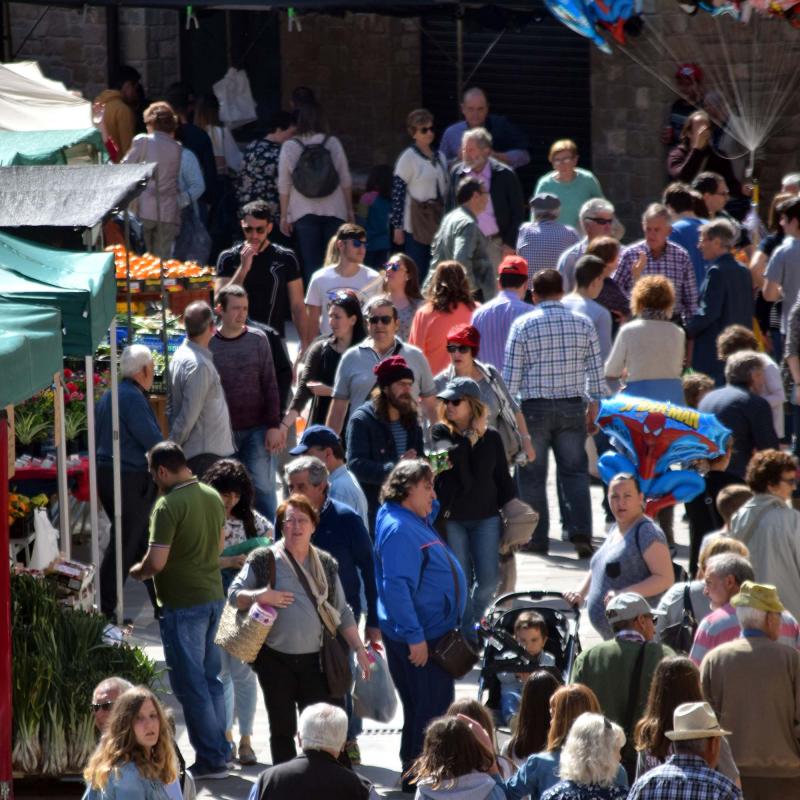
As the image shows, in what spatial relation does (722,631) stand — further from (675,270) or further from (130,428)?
(675,270)

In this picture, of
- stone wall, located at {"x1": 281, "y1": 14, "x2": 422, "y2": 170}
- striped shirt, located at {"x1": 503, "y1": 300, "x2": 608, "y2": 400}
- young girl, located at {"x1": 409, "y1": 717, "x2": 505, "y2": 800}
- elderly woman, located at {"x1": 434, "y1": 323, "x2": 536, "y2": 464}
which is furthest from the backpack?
young girl, located at {"x1": 409, "y1": 717, "x2": 505, "y2": 800}

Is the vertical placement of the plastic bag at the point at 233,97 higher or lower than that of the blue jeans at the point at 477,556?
higher

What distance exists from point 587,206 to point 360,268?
1.97 meters

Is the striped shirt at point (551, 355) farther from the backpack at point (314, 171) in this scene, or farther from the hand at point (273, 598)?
the backpack at point (314, 171)

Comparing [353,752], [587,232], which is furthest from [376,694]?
[587,232]

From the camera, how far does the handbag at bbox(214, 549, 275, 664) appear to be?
859cm

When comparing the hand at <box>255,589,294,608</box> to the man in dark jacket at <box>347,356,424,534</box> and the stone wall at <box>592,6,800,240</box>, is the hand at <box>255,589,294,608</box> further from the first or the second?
the stone wall at <box>592,6,800,240</box>

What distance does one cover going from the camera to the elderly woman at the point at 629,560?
9211mm

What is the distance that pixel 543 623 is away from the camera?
9281mm

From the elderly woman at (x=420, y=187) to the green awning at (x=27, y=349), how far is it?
30.3 ft

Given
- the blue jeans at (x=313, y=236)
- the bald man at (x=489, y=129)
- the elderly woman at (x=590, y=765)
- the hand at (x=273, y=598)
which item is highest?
the bald man at (x=489, y=129)

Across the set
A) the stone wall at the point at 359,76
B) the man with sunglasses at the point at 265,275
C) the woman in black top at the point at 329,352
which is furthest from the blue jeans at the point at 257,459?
the stone wall at the point at 359,76

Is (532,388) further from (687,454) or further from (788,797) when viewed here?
(788,797)

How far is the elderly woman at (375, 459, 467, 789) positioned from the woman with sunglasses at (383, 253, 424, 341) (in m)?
3.84
